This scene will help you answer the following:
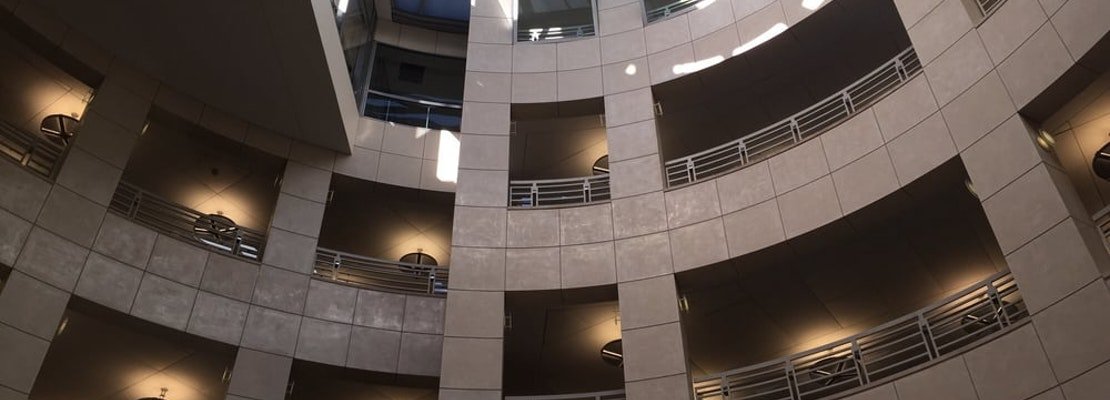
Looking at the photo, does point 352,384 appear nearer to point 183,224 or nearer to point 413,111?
point 183,224

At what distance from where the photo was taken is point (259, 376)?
17.0 m

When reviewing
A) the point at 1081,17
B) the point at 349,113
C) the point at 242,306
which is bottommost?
the point at 242,306

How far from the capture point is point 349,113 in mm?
20797

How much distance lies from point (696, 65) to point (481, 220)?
5930 millimetres

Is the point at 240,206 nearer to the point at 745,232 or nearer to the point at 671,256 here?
the point at 671,256

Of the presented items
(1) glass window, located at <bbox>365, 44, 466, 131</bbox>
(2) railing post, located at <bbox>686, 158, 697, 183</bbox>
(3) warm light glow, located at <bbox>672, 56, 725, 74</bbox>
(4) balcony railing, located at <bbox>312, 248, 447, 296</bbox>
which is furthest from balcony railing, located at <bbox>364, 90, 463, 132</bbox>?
(2) railing post, located at <bbox>686, 158, 697, 183</bbox>

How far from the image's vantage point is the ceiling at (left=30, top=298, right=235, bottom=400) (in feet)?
55.5

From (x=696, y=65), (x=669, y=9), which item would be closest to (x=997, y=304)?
(x=696, y=65)

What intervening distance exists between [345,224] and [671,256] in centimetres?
896

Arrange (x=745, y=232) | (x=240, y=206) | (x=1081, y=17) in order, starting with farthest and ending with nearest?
1. (x=240, y=206)
2. (x=745, y=232)
3. (x=1081, y=17)

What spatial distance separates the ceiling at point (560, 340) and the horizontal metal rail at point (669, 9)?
7.12 meters

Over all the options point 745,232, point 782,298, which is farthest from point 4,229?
point 782,298

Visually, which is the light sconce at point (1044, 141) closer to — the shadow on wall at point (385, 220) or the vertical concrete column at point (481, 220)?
the vertical concrete column at point (481, 220)

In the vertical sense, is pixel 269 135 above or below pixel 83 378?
above
